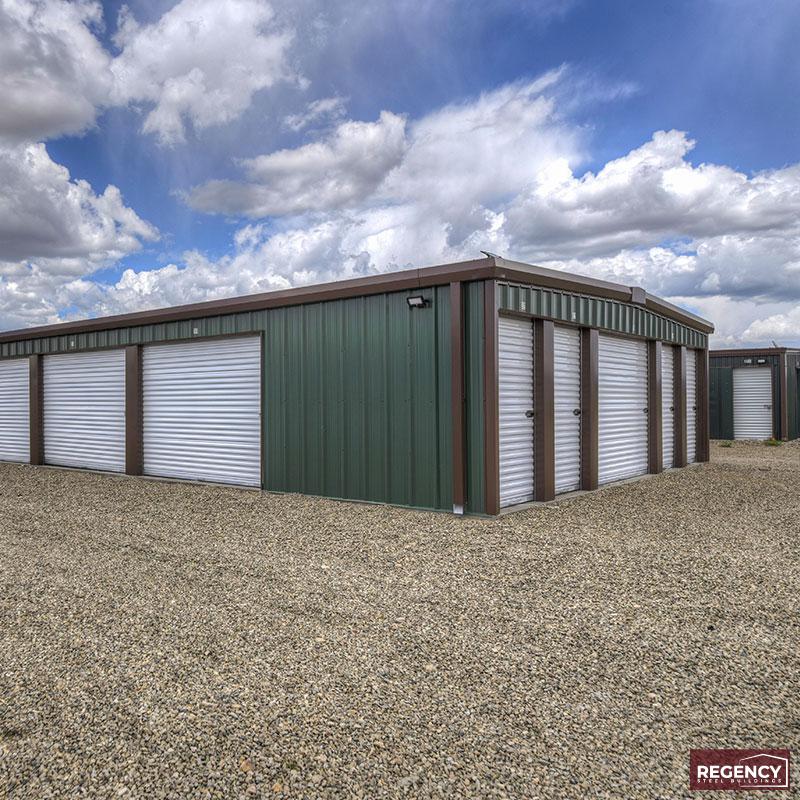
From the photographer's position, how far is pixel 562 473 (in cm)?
978

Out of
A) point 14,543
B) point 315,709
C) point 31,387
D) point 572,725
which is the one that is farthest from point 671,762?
point 31,387

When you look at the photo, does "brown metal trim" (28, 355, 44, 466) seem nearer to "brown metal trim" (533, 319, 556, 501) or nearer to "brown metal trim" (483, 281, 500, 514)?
"brown metal trim" (483, 281, 500, 514)

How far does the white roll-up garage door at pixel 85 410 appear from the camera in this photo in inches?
518

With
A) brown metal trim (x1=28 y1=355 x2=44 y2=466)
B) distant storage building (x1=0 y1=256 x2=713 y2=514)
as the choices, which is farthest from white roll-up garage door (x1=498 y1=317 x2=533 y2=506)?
brown metal trim (x1=28 y1=355 x2=44 y2=466)

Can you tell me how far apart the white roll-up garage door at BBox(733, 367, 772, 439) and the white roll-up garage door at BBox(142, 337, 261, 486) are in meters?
19.2

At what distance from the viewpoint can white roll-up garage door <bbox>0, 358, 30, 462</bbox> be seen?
15.6 meters

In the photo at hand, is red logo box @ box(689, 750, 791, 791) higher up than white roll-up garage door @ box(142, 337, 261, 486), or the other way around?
white roll-up garage door @ box(142, 337, 261, 486)

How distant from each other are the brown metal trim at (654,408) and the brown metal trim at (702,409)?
3081 millimetres

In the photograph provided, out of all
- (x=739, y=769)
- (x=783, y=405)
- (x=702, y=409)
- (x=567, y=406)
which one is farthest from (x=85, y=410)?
(x=783, y=405)

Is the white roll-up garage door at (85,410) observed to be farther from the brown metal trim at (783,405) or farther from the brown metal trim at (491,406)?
the brown metal trim at (783,405)

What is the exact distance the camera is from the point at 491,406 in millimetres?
7918

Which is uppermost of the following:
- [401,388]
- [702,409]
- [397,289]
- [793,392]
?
[397,289]

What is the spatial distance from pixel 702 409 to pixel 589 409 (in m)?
6.56

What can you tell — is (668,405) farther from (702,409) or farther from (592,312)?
(592,312)
